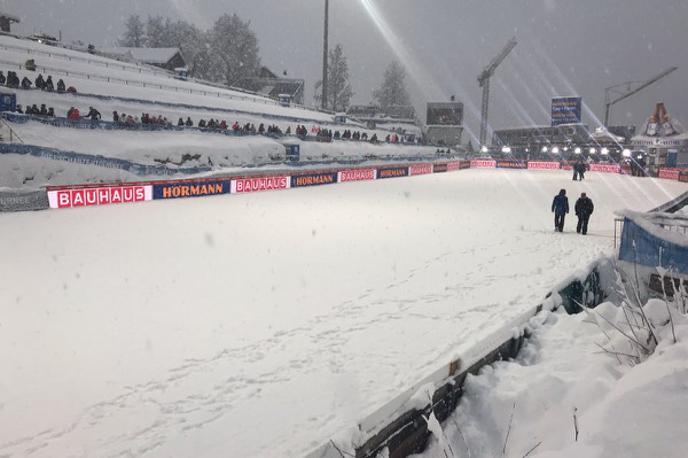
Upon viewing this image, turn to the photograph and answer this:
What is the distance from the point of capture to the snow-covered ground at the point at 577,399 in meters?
3.52

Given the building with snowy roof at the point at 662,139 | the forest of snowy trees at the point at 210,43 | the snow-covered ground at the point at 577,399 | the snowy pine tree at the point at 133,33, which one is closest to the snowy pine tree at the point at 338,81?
the forest of snowy trees at the point at 210,43

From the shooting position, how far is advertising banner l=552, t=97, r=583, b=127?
69375 mm

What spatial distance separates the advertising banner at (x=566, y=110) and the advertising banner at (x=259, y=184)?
54271 millimetres

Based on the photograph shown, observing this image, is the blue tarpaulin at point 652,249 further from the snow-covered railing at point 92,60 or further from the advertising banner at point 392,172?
the snow-covered railing at point 92,60

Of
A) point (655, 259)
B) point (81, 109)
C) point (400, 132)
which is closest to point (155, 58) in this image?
point (400, 132)

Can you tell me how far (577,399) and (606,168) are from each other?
168 ft

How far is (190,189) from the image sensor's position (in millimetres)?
23328

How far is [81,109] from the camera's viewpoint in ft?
100

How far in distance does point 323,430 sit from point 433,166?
41409 millimetres

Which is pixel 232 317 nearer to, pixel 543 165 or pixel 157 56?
pixel 543 165

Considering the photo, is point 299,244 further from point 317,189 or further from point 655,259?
point 317,189

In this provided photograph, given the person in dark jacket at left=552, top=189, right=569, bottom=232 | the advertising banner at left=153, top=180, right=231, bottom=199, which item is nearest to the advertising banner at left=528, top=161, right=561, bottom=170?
the advertising banner at left=153, top=180, right=231, bottom=199

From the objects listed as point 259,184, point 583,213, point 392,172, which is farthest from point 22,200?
point 392,172

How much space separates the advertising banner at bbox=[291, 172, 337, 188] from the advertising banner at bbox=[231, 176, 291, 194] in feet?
2.09
